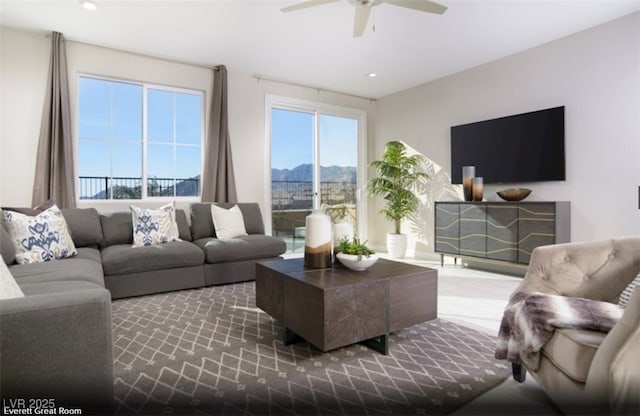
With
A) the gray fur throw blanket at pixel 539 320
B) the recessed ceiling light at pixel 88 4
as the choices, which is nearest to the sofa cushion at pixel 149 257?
the recessed ceiling light at pixel 88 4

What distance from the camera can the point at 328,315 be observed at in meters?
1.81

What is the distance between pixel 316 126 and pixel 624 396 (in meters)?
5.22

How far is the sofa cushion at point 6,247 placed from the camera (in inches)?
96.9

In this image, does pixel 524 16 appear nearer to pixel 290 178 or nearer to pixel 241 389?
pixel 290 178

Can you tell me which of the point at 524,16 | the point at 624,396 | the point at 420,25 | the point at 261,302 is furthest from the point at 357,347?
the point at 524,16

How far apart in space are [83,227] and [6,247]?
928 mm

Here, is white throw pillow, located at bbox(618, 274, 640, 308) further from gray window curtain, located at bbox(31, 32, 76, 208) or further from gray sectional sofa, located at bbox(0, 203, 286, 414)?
gray window curtain, located at bbox(31, 32, 76, 208)

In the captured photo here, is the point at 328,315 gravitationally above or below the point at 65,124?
below

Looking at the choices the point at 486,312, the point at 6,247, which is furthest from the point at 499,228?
the point at 6,247

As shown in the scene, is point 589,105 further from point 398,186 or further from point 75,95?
point 75,95

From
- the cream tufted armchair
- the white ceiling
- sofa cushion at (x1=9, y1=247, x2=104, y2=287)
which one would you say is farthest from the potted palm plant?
sofa cushion at (x1=9, y1=247, x2=104, y2=287)

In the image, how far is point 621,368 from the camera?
41.4 inches

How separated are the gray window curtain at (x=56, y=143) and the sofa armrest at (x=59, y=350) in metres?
3.26

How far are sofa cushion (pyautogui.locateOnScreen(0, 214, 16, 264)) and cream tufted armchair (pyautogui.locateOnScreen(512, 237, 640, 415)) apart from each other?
11.1 ft
